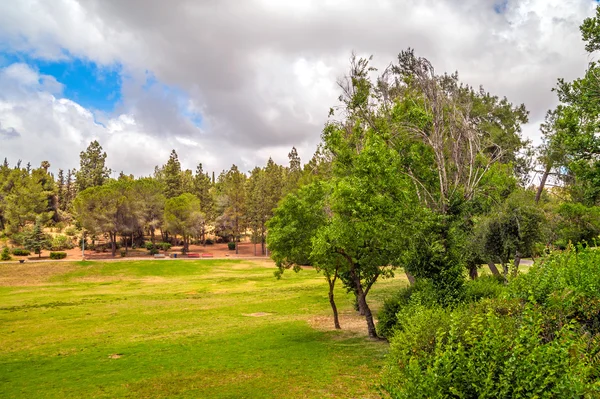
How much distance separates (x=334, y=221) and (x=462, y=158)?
11637mm

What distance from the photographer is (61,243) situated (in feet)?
290

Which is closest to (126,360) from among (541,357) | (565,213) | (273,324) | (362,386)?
(273,324)

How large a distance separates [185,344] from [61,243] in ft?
271

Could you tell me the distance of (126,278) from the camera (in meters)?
61.1

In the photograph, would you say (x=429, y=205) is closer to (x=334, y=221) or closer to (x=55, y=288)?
(x=334, y=221)

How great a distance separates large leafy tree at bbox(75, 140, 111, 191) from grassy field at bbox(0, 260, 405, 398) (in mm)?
69294

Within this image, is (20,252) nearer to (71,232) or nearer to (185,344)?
(71,232)

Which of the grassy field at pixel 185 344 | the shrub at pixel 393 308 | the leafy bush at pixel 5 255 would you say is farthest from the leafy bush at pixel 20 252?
the shrub at pixel 393 308

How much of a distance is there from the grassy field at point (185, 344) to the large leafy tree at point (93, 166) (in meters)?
69.3

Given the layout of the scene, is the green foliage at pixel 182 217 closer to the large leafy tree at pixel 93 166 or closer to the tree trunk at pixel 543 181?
the large leafy tree at pixel 93 166

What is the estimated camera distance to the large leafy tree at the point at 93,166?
11200cm

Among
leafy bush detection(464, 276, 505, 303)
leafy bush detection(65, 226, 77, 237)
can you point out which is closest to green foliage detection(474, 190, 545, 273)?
leafy bush detection(464, 276, 505, 303)

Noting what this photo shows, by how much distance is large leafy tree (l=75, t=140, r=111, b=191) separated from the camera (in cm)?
11200

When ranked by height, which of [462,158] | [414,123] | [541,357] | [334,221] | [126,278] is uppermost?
[414,123]
